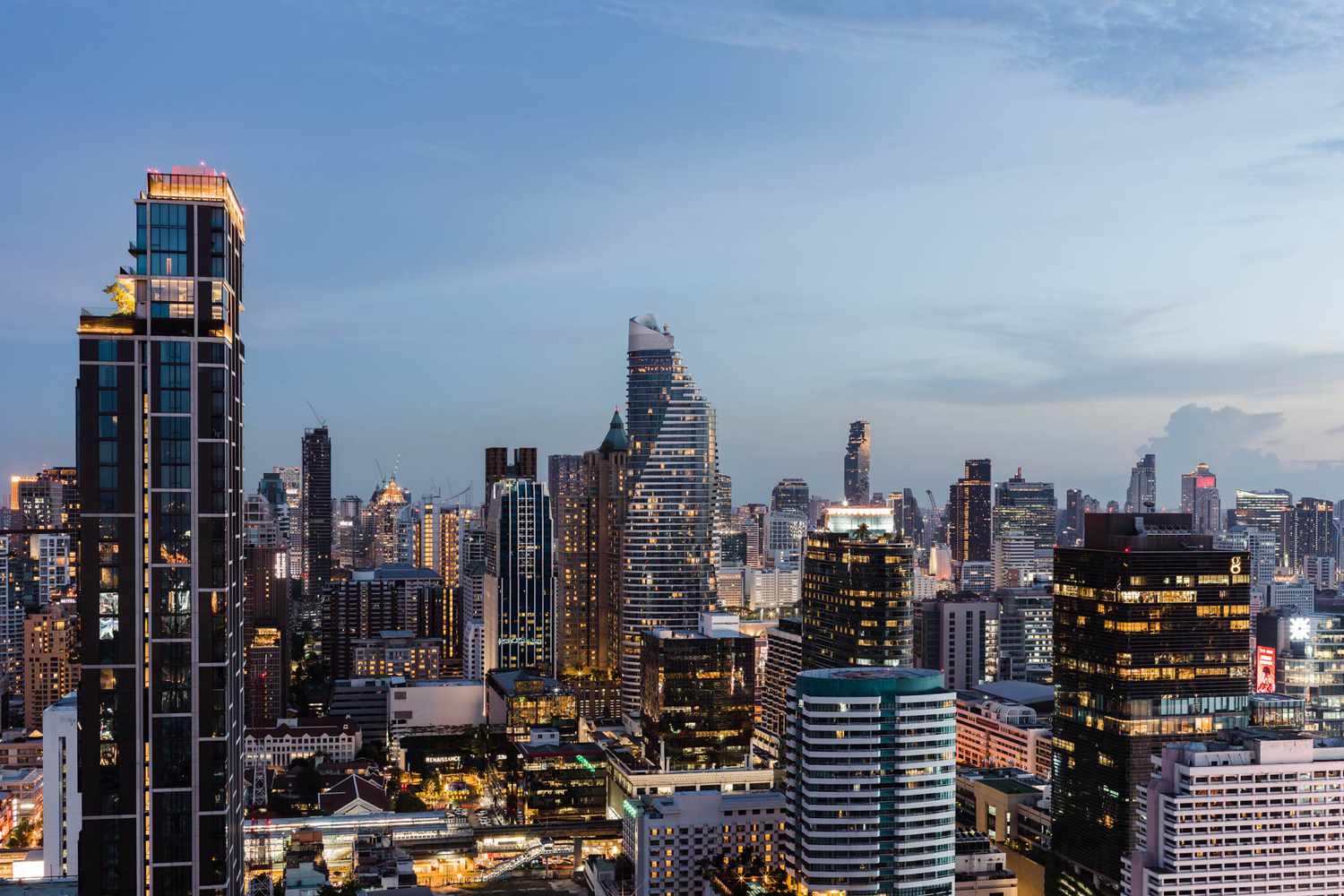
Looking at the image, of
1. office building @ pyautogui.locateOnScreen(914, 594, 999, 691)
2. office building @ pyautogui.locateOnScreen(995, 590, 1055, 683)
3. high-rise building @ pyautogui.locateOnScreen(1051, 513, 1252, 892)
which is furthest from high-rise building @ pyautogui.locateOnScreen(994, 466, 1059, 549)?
high-rise building @ pyautogui.locateOnScreen(1051, 513, 1252, 892)

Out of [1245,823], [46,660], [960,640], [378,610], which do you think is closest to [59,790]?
[1245,823]

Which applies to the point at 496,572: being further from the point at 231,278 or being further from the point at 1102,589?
the point at 231,278

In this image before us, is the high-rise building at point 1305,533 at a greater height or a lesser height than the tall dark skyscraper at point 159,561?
lesser

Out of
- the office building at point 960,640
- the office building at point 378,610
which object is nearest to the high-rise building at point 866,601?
the office building at point 960,640

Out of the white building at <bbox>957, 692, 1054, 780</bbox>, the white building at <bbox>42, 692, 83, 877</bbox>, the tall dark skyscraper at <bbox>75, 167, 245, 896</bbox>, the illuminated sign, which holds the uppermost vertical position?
the tall dark skyscraper at <bbox>75, 167, 245, 896</bbox>

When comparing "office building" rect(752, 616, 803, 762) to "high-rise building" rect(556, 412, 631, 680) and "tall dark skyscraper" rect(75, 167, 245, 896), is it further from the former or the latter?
"tall dark skyscraper" rect(75, 167, 245, 896)

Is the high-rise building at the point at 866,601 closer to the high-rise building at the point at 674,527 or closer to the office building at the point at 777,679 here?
the office building at the point at 777,679
